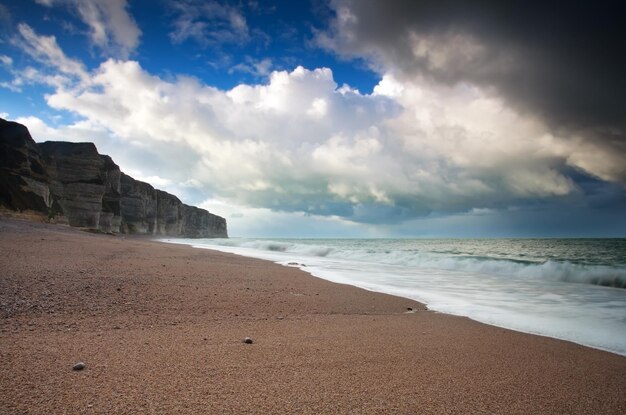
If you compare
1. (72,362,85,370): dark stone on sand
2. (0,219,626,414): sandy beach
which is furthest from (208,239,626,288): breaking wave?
(72,362,85,370): dark stone on sand

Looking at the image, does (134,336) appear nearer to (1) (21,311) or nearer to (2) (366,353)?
(1) (21,311)

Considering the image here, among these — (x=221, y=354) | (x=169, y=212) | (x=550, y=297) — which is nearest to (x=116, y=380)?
(x=221, y=354)

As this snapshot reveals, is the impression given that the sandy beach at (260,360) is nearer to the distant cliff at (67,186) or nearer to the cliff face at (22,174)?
the cliff face at (22,174)

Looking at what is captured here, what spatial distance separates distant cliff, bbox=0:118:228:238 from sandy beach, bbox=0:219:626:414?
27497mm

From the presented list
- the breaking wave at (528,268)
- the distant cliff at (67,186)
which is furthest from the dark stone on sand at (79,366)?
the distant cliff at (67,186)

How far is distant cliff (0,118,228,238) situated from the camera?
26062 millimetres

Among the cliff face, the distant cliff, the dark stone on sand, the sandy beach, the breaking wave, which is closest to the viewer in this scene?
the sandy beach

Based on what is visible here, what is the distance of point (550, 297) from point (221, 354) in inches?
360

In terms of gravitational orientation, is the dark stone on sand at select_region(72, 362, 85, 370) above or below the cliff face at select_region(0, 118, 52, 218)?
below

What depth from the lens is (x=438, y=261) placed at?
63.3 feet

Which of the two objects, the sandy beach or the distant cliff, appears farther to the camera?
the distant cliff

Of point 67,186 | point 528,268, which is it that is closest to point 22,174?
point 67,186

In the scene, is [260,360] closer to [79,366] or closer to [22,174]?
[79,366]

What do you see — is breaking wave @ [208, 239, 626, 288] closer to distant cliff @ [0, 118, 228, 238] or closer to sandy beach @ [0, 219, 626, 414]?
sandy beach @ [0, 219, 626, 414]
